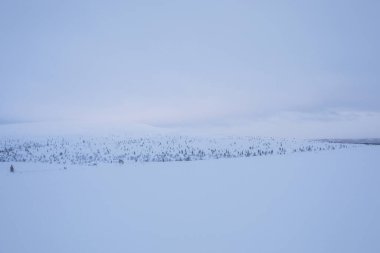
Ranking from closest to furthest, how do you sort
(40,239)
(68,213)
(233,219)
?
1. (40,239)
2. (233,219)
3. (68,213)

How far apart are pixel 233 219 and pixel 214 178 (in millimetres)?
4863

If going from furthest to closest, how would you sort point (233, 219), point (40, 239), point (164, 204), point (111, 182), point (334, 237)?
point (111, 182)
point (164, 204)
point (233, 219)
point (40, 239)
point (334, 237)

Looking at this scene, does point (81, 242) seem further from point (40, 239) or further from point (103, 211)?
point (103, 211)

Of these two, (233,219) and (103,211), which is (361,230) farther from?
(103,211)

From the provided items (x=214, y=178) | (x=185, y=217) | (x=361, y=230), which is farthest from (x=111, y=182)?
(x=361, y=230)

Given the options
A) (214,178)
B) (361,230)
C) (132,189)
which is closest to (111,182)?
(132,189)

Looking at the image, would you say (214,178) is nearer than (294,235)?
No

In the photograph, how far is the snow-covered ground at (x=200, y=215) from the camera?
520cm

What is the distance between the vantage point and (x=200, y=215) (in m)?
A: 6.75

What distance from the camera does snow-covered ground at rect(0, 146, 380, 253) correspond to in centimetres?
520

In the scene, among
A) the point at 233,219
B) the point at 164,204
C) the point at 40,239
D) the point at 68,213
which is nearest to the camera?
the point at 40,239

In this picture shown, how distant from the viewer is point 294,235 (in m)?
5.37

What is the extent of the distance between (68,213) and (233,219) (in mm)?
3623

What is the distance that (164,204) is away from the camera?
773 cm
